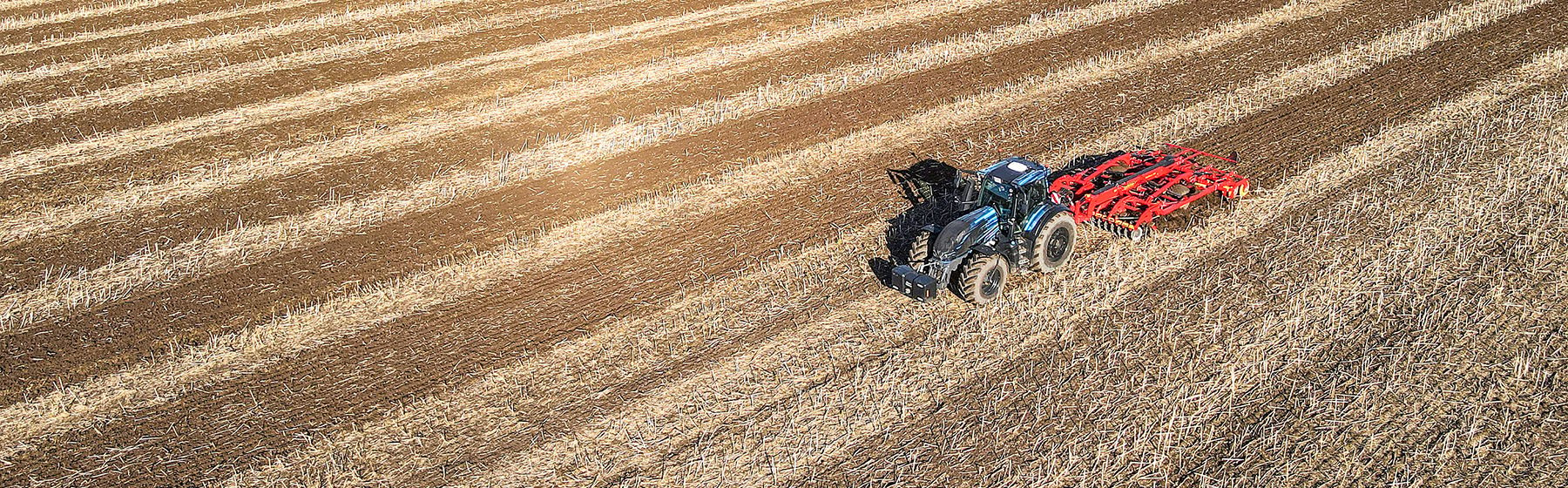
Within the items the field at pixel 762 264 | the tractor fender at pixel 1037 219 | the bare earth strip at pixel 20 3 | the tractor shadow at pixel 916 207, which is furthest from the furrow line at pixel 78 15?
the tractor fender at pixel 1037 219

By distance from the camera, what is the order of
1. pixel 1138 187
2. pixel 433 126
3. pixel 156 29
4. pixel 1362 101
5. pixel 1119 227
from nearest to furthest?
1. pixel 1119 227
2. pixel 1138 187
3. pixel 1362 101
4. pixel 433 126
5. pixel 156 29

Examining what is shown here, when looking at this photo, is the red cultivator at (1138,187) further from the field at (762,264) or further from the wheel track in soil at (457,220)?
the wheel track in soil at (457,220)

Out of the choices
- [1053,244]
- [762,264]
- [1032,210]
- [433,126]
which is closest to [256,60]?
[433,126]

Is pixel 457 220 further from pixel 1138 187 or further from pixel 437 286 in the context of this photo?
pixel 1138 187

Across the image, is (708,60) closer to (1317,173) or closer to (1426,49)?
(1317,173)

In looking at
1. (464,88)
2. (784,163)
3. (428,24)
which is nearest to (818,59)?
(784,163)

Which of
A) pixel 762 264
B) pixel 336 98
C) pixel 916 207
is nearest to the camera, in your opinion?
pixel 762 264
